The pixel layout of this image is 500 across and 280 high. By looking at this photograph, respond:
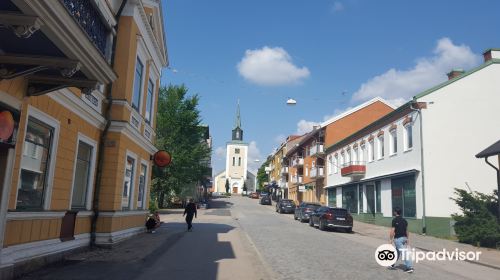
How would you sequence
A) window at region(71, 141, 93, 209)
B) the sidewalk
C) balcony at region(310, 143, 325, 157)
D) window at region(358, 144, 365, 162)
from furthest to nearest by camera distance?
1. balcony at region(310, 143, 325, 157)
2. window at region(358, 144, 365, 162)
3. the sidewalk
4. window at region(71, 141, 93, 209)

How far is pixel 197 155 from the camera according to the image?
1875 inches

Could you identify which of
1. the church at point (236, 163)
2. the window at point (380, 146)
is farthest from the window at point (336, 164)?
the church at point (236, 163)

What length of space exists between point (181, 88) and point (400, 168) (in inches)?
1057

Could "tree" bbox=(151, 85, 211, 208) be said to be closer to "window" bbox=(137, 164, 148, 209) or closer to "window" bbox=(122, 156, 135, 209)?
"window" bbox=(137, 164, 148, 209)

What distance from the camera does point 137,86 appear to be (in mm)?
17578

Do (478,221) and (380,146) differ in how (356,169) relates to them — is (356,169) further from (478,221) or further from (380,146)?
(478,221)

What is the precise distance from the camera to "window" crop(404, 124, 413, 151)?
27.5 metres

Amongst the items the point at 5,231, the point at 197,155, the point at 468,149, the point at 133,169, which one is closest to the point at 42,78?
the point at 5,231

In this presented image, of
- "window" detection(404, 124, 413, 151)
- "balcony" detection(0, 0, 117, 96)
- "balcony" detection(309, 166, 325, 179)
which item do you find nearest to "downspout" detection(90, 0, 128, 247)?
"balcony" detection(0, 0, 117, 96)

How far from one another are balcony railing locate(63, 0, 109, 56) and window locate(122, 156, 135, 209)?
7394mm

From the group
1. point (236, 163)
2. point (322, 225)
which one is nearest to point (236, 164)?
Answer: point (236, 163)

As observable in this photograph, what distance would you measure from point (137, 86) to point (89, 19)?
9010 mm

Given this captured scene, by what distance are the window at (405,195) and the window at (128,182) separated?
55.5 ft

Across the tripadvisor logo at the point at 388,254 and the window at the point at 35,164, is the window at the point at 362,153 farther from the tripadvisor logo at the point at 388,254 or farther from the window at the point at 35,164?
the window at the point at 35,164
